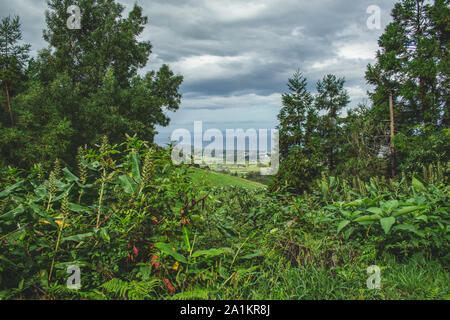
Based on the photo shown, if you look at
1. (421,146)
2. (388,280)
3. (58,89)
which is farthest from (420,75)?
(58,89)

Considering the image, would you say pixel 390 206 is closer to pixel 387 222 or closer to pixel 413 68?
pixel 387 222

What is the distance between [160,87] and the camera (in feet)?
76.7

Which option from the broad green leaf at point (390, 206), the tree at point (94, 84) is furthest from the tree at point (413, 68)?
the broad green leaf at point (390, 206)

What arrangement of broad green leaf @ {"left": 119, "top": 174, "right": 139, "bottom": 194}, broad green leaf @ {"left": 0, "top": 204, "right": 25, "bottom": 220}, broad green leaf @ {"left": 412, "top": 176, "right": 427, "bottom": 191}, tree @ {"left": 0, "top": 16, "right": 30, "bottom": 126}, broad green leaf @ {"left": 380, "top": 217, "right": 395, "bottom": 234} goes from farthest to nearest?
tree @ {"left": 0, "top": 16, "right": 30, "bottom": 126} → broad green leaf @ {"left": 412, "top": 176, "right": 427, "bottom": 191} → broad green leaf @ {"left": 380, "top": 217, "right": 395, "bottom": 234} → broad green leaf @ {"left": 119, "top": 174, "right": 139, "bottom": 194} → broad green leaf @ {"left": 0, "top": 204, "right": 25, "bottom": 220}

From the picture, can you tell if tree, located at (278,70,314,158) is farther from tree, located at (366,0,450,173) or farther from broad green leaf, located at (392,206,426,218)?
broad green leaf, located at (392,206,426,218)

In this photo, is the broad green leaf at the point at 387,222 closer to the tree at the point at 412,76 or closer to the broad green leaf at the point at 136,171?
the broad green leaf at the point at 136,171

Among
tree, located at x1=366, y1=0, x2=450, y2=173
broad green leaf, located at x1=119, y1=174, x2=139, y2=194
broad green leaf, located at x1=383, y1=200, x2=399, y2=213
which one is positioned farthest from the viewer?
tree, located at x1=366, y1=0, x2=450, y2=173

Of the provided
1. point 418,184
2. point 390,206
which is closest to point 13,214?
point 390,206

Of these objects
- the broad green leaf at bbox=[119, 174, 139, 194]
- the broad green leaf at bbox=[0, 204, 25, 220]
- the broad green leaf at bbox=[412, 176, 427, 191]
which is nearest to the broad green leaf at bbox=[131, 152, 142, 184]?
the broad green leaf at bbox=[119, 174, 139, 194]

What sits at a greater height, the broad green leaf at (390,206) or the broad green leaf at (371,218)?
the broad green leaf at (390,206)

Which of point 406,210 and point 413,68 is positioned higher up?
point 413,68

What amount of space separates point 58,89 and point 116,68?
18.8 feet

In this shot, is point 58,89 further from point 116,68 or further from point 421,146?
point 421,146

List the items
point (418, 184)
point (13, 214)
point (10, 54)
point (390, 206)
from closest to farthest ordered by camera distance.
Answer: point (13, 214)
point (390, 206)
point (418, 184)
point (10, 54)
